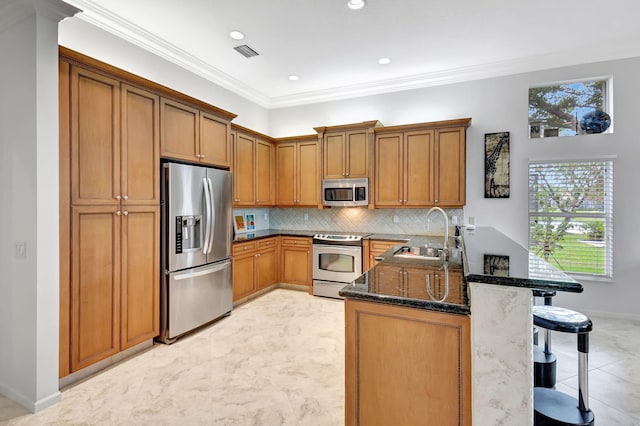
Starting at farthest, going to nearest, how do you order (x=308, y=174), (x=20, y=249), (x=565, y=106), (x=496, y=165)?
(x=308, y=174), (x=496, y=165), (x=565, y=106), (x=20, y=249)

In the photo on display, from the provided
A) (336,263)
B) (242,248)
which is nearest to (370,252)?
(336,263)

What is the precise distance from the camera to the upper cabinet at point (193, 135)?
3.14 m

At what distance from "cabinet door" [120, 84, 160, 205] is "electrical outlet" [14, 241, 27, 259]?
739 mm

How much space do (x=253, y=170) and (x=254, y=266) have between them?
1.51 metres

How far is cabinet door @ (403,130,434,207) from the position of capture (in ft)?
14.3

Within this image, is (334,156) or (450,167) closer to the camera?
(450,167)

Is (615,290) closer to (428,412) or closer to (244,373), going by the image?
(428,412)

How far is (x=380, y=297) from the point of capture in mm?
1529

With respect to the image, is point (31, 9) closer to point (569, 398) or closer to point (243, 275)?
point (243, 275)

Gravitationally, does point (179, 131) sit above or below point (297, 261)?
above

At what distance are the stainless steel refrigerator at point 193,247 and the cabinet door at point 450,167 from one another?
290 centimetres

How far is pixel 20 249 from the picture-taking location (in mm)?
2193

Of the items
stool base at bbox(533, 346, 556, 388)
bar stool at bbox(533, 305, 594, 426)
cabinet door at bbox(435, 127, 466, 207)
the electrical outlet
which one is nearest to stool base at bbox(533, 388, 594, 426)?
bar stool at bbox(533, 305, 594, 426)

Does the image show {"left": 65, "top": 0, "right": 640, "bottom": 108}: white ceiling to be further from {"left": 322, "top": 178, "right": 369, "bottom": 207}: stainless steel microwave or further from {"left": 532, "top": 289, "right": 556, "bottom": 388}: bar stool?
{"left": 532, "top": 289, "right": 556, "bottom": 388}: bar stool
